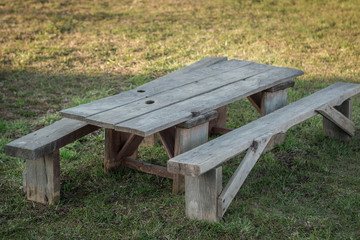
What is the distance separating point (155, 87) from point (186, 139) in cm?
73

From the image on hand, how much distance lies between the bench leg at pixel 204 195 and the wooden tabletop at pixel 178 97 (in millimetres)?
409

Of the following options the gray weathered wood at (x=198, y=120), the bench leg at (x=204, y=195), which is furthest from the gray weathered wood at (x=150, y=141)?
the bench leg at (x=204, y=195)

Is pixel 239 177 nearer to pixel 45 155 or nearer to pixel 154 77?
pixel 45 155

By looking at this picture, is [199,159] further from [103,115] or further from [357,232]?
[357,232]

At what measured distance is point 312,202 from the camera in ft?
11.2

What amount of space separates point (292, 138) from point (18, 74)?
14.0 ft

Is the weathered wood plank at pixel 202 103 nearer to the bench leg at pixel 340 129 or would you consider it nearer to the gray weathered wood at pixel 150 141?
the bench leg at pixel 340 129

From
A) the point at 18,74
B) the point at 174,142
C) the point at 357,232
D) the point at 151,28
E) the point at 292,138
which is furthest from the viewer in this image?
the point at 151,28

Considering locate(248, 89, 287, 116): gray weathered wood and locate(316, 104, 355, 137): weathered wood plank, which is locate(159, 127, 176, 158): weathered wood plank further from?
locate(316, 104, 355, 137): weathered wood plank

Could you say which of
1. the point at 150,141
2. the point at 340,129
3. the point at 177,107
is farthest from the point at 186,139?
the point at 340,129

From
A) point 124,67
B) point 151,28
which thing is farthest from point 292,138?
point 151,28

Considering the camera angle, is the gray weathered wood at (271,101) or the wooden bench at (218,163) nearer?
the wooden bench at (218,163)

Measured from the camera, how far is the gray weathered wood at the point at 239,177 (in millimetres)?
3001

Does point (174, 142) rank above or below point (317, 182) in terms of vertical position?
above
